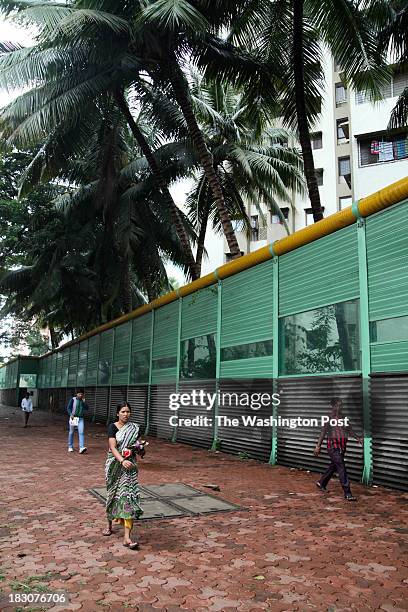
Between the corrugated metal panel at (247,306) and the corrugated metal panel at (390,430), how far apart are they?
3269 mm

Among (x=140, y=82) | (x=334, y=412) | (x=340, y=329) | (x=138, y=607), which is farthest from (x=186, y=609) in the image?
(x=140, y=82)

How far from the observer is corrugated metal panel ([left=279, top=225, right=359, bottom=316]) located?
8.66 meters

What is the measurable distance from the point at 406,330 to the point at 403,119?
988 centimetres

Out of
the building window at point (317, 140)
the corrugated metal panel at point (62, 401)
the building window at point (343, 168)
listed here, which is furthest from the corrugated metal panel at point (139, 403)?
the building window at point (317, 140)

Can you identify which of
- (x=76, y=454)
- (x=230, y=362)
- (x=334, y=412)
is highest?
(x=230, y=362)

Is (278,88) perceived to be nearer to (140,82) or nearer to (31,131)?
(140,82)

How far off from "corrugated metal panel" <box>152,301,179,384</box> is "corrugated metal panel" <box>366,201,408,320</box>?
7.75 metres

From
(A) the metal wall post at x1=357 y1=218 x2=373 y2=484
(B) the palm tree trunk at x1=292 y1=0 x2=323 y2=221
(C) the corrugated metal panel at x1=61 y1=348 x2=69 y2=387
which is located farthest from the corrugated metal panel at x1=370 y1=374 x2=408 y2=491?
(C) the corrugated metal panel at x1=61 y1=348 x2=69 y2=387

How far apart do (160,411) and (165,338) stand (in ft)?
6.95

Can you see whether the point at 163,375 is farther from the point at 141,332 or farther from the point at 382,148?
the point at 382,148

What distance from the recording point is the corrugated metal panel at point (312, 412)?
8109 millimetres

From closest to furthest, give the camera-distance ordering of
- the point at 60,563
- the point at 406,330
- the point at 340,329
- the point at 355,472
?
the point at 60,563, the point at 406,330, the point at 355,472, the point at 340,329

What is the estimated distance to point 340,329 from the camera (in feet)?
28.7

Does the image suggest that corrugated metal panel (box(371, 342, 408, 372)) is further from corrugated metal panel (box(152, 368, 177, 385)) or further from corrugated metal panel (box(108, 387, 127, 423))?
corrugated metal panel (box(108, 387, 127, 423))
